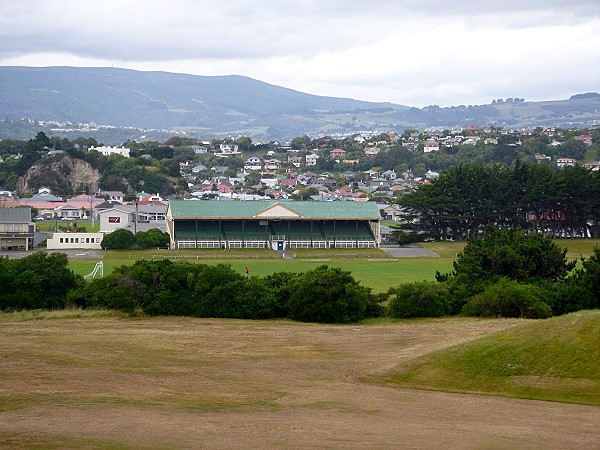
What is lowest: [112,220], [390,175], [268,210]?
[390,175]

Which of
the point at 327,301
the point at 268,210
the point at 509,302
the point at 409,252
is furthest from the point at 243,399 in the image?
the point at 268,210

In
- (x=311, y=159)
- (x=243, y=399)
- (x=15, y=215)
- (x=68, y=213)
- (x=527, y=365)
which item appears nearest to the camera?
(x=243, y=399)

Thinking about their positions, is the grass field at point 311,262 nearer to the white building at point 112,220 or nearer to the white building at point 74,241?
the white building at point 74,241

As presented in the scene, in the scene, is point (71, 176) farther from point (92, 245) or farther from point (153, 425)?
point (153, 425)

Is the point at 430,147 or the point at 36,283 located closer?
the point at 36,283

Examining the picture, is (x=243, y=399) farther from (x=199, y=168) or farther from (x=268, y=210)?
(x=199, y=168)

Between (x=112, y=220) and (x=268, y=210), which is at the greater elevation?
(x=268, y=210)

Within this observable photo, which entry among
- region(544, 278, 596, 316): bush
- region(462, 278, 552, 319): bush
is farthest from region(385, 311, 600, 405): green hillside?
region(544, 278, 596, 316): bush
